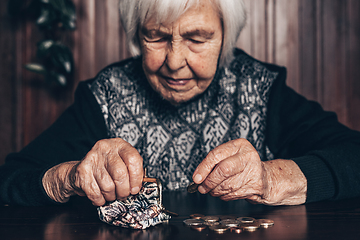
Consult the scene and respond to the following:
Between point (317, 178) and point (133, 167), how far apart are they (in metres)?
0.69

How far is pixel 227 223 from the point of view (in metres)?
0.75

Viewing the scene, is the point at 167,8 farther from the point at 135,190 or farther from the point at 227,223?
the point at 227,223

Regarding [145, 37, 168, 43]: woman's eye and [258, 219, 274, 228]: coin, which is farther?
[145, 37, 168, 43]: woman's eye

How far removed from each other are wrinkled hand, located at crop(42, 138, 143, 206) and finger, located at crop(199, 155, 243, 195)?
0.70 ft

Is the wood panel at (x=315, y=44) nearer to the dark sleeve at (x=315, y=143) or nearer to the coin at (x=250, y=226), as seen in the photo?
the dark sleeve at (x=315, y=143)

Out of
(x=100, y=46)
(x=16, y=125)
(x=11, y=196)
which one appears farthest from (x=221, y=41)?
(x=16, y=125)

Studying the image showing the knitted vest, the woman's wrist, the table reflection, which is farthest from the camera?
the knitted vest

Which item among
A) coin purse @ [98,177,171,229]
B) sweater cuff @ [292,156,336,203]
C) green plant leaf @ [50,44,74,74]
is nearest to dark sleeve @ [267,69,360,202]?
sweater cuff @ [292,156,336,203]

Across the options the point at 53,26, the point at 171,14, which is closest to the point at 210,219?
the point at 171,14

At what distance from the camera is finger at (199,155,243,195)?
89 cm

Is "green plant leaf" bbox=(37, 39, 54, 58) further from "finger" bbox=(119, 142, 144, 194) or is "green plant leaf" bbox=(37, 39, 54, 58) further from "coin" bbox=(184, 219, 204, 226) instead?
"coin" bbox=(184, 219, 204, 226)

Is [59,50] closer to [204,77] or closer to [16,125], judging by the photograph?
[16,125]

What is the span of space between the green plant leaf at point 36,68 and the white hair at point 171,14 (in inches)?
48.8

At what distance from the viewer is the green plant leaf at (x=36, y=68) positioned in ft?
7.71
